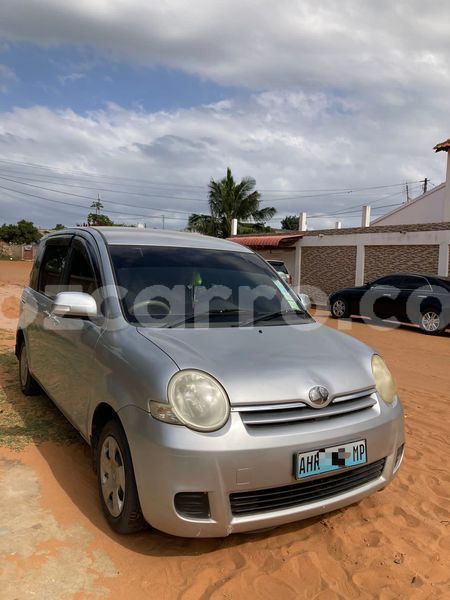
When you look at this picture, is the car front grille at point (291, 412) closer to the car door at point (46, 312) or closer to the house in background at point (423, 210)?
the car door at point (46, 312)

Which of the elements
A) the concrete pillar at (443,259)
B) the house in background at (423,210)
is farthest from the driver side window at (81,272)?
the house in background at (423,210)

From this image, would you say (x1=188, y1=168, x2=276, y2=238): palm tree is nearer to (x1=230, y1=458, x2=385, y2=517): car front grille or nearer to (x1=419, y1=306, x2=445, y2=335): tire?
(x1=419, y1=306, x2=445, y2=335): tire

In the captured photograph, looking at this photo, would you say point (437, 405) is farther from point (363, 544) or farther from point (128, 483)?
point (128, 483)

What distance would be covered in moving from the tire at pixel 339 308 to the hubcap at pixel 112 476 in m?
11.9

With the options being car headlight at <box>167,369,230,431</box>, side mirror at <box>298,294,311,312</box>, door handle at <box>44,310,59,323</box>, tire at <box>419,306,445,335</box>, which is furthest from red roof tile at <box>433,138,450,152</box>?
car headlight at <box>167,369,230,431</box>

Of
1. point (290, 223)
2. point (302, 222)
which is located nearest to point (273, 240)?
point (302, 222)

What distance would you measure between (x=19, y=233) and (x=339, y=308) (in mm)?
60740

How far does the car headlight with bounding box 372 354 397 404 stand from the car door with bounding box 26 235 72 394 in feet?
7.82

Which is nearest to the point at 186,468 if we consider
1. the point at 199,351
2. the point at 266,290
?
the point at 199,351

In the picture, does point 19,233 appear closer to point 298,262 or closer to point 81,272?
point 298,262

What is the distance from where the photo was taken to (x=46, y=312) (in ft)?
13.6

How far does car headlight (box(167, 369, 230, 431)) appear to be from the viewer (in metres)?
2.29

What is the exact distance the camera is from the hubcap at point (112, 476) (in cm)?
259

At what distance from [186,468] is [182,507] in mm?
225
